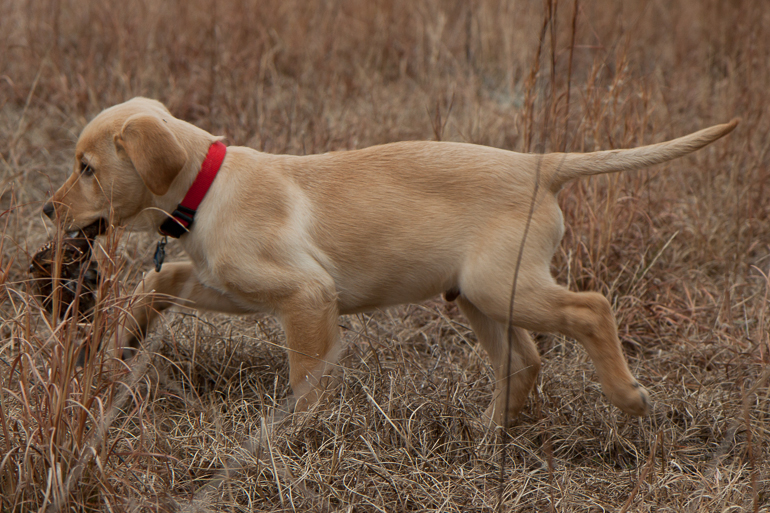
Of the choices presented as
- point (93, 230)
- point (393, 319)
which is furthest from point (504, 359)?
point (93, 230)

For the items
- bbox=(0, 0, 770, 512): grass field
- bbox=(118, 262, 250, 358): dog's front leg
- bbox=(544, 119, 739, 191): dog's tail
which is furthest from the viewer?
bbox=(118, 262, 250, 358): dog's front leg

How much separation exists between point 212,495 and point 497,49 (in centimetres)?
542

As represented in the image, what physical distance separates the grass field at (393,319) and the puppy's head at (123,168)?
0.55 feet

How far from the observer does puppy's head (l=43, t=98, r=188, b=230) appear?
93.8 inches

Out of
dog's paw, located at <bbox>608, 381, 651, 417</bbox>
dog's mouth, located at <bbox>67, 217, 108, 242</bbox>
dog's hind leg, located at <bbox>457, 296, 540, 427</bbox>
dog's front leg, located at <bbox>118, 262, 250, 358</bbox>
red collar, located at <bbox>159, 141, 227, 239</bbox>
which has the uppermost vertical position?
red collar, located at <bbox>159, 141, 227, 239</bbox>

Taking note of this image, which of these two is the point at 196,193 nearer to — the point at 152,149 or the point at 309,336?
the point at 152,149

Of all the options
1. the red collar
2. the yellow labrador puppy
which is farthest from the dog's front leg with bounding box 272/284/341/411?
the red collar

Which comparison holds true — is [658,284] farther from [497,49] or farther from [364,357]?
[497,49]

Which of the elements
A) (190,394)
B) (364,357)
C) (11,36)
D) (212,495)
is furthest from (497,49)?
(212,495)

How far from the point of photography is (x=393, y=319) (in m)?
3.39

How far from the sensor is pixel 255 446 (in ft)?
7.49

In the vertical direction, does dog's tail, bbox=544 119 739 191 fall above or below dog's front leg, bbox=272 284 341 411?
above

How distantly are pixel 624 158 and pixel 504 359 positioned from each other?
0.89m

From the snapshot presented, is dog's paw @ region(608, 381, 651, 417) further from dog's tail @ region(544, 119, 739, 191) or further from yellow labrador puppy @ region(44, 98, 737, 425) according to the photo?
dog's tail @ region(544, 119, 739, 191)
